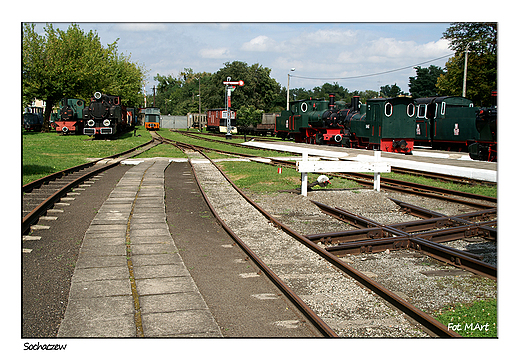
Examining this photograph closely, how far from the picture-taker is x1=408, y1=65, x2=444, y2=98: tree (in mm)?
61719

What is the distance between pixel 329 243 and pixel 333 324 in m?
2.91

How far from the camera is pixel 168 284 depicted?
15.8 feet

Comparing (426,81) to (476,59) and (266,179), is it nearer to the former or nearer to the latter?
(476,59)

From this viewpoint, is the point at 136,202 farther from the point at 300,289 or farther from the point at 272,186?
the point at 300,289

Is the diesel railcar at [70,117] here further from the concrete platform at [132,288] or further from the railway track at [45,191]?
the concrete platform at [132,288]

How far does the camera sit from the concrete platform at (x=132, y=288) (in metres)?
3.74

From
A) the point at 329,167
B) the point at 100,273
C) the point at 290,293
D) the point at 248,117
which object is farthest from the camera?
the point at 248,117

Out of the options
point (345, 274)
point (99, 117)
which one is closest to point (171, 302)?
point (345, 274)

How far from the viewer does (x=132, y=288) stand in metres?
4.66

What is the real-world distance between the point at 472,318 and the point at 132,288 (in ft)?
11.5

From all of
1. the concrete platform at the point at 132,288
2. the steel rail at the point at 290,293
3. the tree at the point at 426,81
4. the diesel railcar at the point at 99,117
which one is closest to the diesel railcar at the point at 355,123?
the diesel railcar at the point at 99,117

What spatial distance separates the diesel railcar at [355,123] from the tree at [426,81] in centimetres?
3212

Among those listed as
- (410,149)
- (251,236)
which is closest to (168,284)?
(251,236)

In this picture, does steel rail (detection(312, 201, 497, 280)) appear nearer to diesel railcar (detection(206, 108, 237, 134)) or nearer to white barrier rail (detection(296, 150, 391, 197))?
white barrier rail (detection(296, 150, 391, 197))
